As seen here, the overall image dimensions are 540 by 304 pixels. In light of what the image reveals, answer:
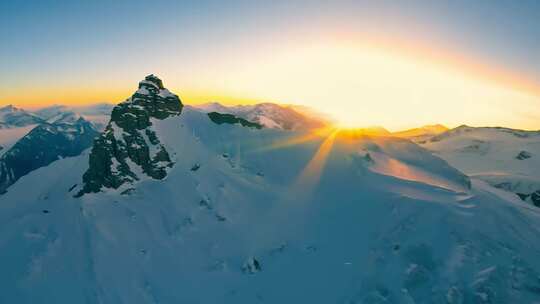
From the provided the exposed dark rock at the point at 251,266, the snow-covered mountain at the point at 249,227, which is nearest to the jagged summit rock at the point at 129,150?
the snow-covered mountain at the point at 249,227

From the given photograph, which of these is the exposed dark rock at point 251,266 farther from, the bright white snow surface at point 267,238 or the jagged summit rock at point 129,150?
the jagged summit rock at point 129,150

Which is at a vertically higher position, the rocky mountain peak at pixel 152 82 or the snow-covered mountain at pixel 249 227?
the rocky mountain peak at pixel 152 82

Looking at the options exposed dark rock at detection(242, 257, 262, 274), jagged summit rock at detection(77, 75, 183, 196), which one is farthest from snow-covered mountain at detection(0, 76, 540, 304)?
jagged summit rock at detection(77, 75, 183, 196)

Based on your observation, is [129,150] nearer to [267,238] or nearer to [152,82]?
[152,82]

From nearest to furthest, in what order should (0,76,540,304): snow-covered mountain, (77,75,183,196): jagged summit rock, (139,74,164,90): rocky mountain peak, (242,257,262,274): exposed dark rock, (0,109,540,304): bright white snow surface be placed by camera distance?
(0,109,540,304): bright white snow surface, (0,76,540,304): snow-covered mountain, (242,257,262,274): exposed dark rock, (77,75,183,196): jagged summit rock, (139,74,164,90): rocky mountain peak

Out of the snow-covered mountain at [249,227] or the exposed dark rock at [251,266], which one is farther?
the exposed dark rock at [251,266]

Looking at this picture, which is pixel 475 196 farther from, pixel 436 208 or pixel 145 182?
pixel 145 182

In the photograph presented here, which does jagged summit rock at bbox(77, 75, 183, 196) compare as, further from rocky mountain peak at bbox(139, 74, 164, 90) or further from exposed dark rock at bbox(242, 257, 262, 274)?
exposed dark rock at bbox(242, 257, 262, 274)
